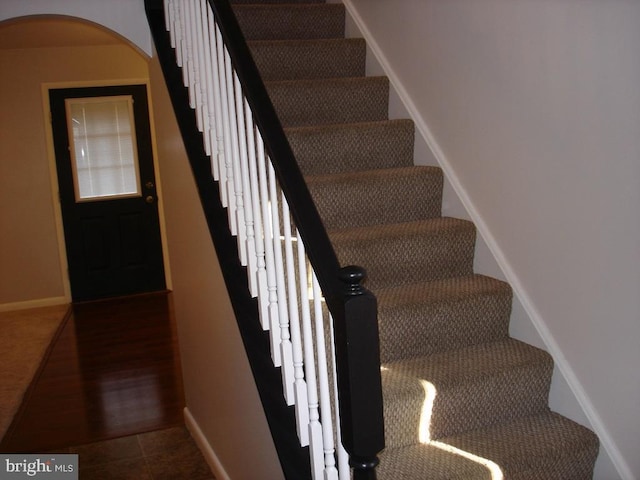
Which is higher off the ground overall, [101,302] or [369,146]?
[369,146]

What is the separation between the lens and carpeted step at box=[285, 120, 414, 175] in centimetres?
296

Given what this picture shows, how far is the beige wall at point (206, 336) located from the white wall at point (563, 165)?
1050 millimetres

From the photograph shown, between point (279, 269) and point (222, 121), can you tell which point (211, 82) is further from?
point (279, 269)

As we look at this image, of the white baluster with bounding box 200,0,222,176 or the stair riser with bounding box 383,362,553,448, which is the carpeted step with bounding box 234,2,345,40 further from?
the stair riser with bounding box 383,362,553,448

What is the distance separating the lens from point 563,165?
2.21m

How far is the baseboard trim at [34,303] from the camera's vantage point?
21.8 ft

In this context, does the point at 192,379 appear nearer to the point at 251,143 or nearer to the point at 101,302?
the point at 251,143

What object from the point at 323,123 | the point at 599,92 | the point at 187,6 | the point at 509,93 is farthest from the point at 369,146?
the point at 599,92

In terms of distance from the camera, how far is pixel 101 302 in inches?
267

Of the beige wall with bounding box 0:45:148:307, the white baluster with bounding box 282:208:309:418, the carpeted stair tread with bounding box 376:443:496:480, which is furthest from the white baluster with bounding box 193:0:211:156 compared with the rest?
the beige wall with bounding box 0:45:148:307

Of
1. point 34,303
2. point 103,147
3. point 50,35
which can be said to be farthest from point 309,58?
point 34,303

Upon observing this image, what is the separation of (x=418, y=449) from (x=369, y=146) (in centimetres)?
140

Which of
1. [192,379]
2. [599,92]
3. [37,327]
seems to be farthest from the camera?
[37,327]

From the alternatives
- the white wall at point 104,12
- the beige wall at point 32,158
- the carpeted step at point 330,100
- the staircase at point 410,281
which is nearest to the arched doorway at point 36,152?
the beige wall at point 32,158
